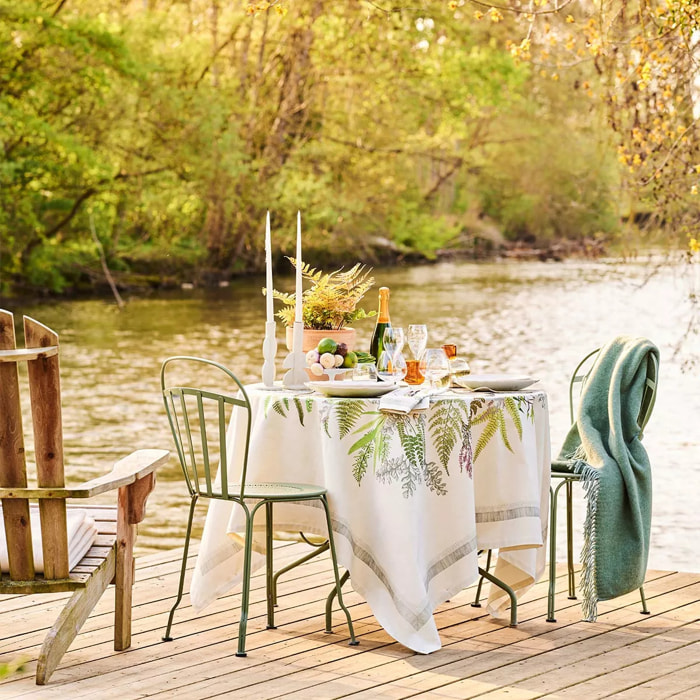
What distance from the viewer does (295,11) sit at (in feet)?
82.9

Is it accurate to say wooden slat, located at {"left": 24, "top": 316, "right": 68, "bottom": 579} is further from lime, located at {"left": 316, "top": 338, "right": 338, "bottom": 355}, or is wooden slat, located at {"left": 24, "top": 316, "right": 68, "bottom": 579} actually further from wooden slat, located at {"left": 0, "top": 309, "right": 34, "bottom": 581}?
lime, located at {"left": 316, "top": 338, "right": 338, "bottom": 355}

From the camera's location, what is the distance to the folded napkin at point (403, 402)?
3.65 meters

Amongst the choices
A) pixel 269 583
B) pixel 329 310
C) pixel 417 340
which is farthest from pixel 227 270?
pixel 269 583

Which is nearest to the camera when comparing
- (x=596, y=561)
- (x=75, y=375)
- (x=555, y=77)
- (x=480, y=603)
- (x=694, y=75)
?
(x=596, y=561)

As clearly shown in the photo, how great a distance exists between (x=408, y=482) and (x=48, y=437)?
1.07 metres

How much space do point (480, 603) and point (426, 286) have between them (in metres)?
21.8

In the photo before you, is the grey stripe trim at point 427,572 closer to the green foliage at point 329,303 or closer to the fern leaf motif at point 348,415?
the fern leaf motif at point 348,415

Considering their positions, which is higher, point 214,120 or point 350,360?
point 214,120

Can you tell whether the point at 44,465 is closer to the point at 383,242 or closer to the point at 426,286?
the point at 426,286

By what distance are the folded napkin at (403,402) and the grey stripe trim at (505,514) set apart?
464mm

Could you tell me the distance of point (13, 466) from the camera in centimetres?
331

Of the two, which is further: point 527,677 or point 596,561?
point 596,561

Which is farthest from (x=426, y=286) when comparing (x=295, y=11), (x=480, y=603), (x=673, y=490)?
(x=480, y=603)

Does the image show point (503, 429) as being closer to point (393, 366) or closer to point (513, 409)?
point (513, 409)
